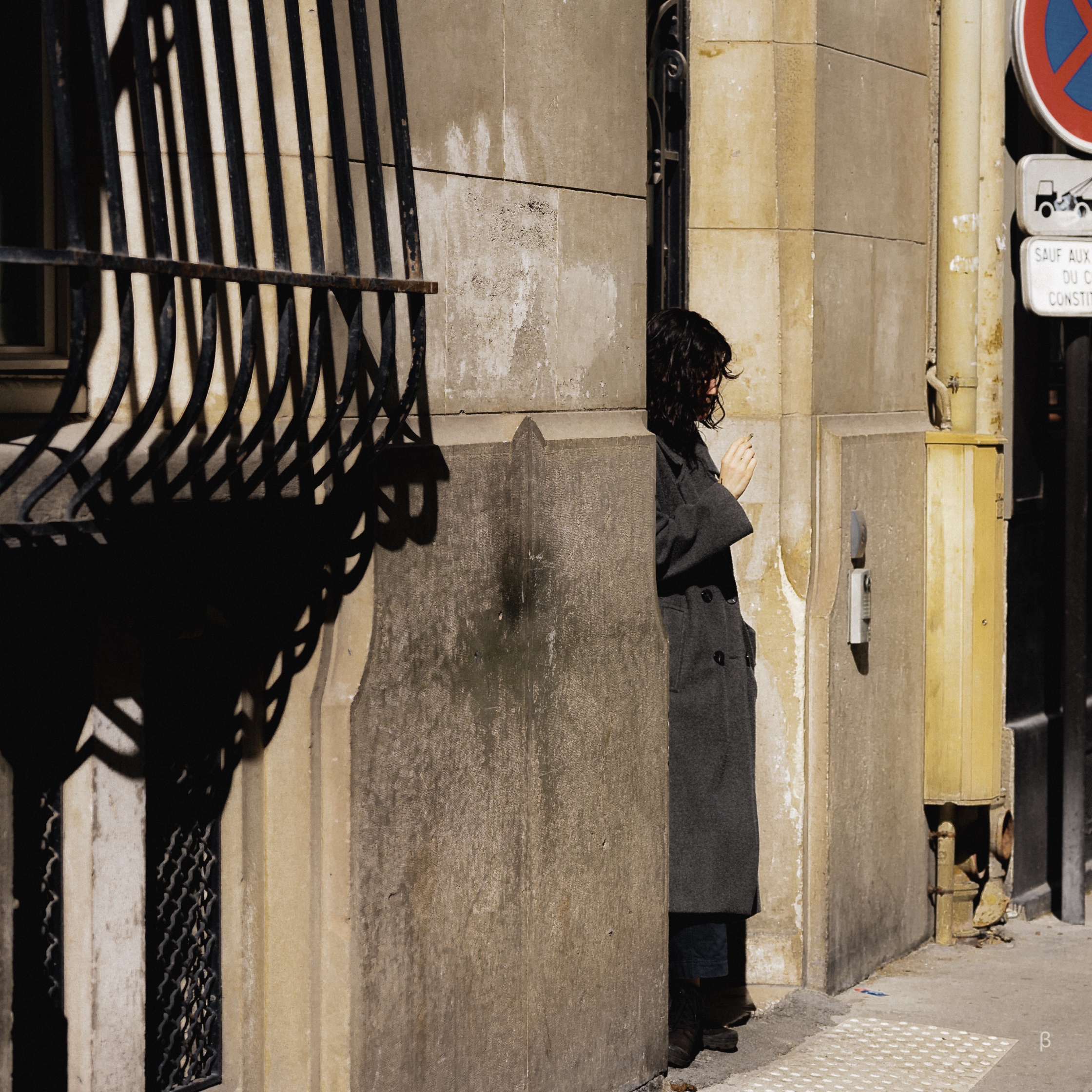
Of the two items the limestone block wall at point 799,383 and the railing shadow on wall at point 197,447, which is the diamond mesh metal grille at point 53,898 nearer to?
the railing shadow on wall at point 197,447

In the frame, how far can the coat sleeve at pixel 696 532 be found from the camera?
4863 mm

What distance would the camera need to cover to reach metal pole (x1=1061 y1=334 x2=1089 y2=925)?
6555 mm

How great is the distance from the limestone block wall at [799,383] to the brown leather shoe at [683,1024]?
2.12 feet

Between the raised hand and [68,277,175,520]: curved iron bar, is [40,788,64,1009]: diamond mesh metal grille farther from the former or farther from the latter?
the raised hand

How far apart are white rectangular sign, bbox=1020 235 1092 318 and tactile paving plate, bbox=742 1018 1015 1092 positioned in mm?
2559

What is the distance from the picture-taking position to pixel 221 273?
124 inches

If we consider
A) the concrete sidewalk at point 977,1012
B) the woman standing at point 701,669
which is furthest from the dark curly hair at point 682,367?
the concrete sidewalk at point 977,1012

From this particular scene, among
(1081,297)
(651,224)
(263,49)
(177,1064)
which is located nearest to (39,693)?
(177,1064)

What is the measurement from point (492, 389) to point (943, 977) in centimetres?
307

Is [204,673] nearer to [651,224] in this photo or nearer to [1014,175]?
[651,224]

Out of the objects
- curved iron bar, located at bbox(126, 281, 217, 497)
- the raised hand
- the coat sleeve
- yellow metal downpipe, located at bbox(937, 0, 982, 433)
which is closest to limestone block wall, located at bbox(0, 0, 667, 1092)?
the coat sleeve

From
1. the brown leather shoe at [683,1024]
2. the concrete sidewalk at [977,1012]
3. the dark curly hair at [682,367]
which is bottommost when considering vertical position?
the concrete sidewalk at [977,1012]

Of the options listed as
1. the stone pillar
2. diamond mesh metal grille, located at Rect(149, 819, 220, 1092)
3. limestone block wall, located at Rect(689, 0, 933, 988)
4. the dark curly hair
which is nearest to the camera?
the stone pillar

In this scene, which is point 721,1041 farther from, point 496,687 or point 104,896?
point 104,896
